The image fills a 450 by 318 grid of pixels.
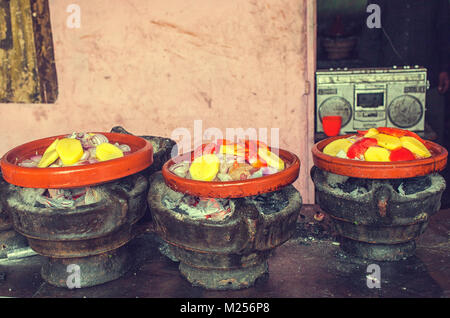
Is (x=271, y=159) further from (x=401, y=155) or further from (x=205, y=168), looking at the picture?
(x=401, y=155)

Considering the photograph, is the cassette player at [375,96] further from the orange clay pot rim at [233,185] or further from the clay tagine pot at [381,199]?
the orange clay pot rim at [233,185]

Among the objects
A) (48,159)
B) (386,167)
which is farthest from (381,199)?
(48,159)

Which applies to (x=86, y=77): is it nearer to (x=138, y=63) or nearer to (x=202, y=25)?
(x=138, y=63)

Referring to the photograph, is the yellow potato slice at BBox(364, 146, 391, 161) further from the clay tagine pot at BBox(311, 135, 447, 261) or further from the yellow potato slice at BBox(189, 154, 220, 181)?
the yellow potato slice at BBox(189, 154, 220, 181)

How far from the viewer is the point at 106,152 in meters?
3.29

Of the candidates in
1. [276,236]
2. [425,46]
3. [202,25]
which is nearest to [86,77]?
[202,25]

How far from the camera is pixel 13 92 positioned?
4594 mm

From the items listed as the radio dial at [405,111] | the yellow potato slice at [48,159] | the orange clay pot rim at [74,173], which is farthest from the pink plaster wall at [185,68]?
the yellow potato slice at [48,159]

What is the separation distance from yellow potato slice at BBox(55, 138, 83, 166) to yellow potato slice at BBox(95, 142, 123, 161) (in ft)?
0.39

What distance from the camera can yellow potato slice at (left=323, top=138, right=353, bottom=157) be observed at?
3501 millimetres

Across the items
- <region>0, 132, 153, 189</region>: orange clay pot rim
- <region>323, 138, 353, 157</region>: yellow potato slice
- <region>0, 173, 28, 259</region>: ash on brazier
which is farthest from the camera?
<region>0, 173, 28, 259</region>: ash on brazier

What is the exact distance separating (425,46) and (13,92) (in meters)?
5.61

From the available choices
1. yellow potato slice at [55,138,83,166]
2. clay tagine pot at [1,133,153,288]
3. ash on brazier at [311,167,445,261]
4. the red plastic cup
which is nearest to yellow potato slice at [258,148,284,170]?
ash on brazier at [311,167,445,261]

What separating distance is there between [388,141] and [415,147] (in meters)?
0.21
